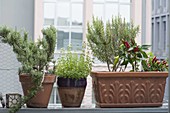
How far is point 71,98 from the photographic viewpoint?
1707mm

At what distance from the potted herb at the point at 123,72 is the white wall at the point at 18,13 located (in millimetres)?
5730

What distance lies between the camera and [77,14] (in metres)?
7.62

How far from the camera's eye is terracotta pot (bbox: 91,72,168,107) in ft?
5.58

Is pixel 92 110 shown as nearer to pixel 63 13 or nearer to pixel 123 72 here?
pixel 123 72

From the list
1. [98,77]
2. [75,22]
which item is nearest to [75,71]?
[98,77]

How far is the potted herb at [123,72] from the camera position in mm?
1704

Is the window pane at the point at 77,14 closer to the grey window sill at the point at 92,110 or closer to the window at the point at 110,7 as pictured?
the window at the point at 110,7

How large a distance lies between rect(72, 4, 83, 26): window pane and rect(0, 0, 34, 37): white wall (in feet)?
2.62

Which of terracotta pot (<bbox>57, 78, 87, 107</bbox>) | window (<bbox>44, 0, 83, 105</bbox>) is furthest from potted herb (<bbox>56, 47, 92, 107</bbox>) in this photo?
window (<bbox>44, 0, 83, 105</bbox>)

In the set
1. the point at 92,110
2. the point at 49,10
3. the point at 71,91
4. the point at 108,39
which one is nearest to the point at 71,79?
the point at 71,91

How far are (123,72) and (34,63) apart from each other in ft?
1.26

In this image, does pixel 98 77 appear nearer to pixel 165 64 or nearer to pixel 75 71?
pixel 75 71

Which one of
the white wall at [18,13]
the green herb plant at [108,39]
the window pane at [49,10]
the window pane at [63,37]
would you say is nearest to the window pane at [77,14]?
the window pane at [63,37]

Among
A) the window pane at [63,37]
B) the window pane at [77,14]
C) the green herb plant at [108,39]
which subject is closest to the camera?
the green herb plant at [108,39]
